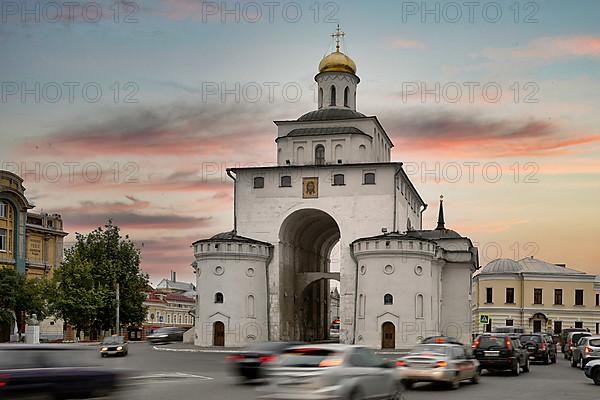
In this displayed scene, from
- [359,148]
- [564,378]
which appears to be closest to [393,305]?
[359,148]

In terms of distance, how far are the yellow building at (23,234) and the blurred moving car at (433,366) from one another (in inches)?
1814

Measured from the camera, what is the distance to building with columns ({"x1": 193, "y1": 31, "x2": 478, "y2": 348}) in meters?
52.2

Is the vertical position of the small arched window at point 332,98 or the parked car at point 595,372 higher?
the small arched window at point 332,98

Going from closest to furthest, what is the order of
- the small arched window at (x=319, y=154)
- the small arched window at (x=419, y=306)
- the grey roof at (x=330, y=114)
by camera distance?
the small arched window at (x=419, y=306) → the small arched window at (x=319, y=154) → the grey roof at (x=330, y=114)

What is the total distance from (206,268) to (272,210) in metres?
6.44

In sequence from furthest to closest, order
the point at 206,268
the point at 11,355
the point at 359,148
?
the point at 359,148
the point at 206,268
the point at 11,355

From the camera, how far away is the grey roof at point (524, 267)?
7931 centimetres

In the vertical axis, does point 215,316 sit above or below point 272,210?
below

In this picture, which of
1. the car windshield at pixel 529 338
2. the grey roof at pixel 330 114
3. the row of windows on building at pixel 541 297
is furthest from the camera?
the row of windows on building at pixel 541 297

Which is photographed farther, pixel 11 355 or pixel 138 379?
pixel 138 379

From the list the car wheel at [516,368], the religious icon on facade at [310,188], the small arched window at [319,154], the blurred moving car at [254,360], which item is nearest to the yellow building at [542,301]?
the small arched window at [319,154]

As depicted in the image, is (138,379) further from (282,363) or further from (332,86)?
(332,86)

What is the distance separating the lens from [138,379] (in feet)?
78.6

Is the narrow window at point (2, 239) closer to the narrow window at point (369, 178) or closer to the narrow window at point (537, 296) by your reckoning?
the narrow window at point (369, 178)
